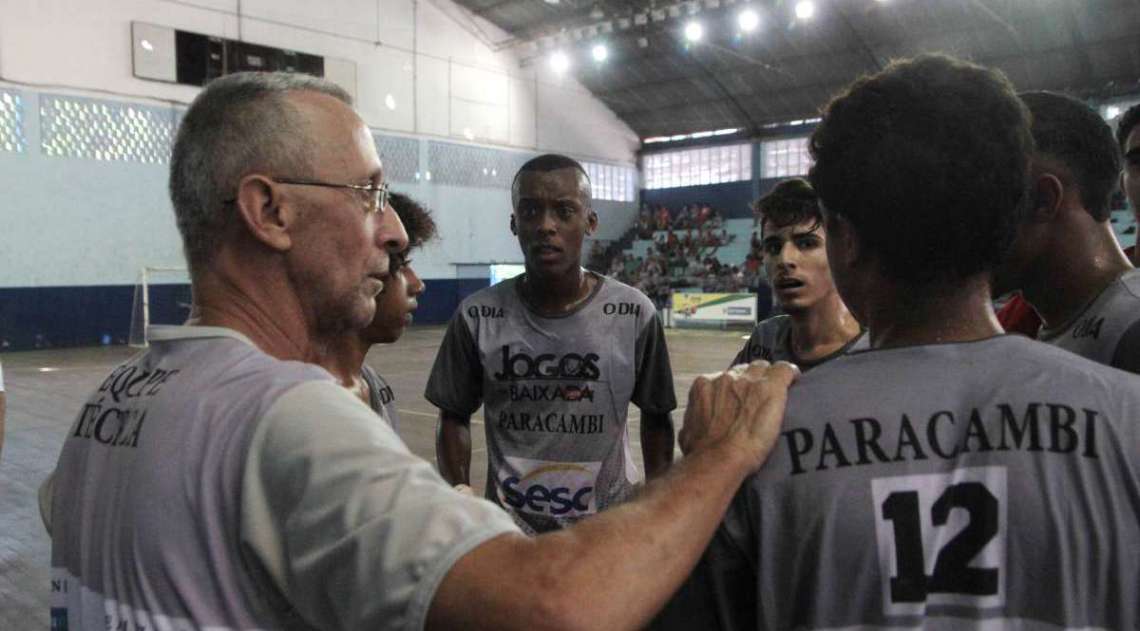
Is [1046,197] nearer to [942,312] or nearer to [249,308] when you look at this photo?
[942,312]

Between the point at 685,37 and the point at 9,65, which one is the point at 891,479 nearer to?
the point at 9,65

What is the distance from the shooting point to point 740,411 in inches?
50.1

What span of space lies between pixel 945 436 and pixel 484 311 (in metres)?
2.28

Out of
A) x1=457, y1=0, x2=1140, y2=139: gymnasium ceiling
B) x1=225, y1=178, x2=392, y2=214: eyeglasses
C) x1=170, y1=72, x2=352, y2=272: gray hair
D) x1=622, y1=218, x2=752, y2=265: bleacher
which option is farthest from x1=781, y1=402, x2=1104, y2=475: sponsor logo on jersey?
x1=622, y1=218, x2=752, y2=265: bleacher

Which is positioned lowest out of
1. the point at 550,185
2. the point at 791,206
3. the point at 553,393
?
the point at 553,393

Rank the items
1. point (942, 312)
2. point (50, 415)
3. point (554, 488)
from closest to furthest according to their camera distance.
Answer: point (942, 312), point (554, 488), point (50, 415)

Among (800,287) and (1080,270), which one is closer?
(1080,270)

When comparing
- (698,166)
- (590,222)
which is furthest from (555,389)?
(698,166)

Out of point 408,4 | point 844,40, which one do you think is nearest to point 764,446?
point 844,40

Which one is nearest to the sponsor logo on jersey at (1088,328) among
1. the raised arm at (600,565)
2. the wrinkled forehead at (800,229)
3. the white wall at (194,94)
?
the raised arm at (600,565)

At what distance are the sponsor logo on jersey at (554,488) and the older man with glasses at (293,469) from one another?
1.68 m

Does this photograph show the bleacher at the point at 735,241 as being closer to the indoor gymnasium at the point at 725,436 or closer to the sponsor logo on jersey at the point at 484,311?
the sponsor logo on jersey at the point at 484,311

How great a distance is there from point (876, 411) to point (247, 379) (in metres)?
0.93

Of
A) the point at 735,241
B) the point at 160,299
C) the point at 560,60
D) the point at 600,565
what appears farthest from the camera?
the point at 735,241
